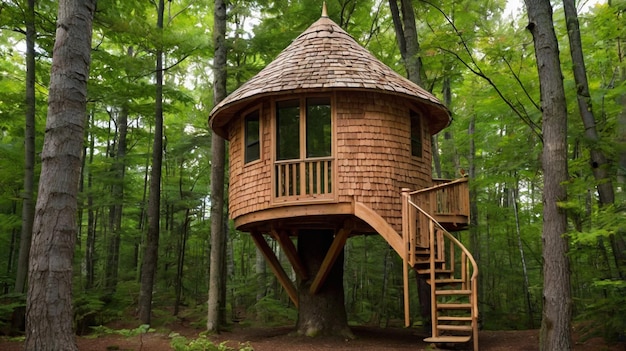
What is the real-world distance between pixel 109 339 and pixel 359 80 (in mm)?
7684

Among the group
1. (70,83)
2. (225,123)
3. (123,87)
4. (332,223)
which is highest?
(123,87)

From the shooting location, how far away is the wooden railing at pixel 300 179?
9812 mm

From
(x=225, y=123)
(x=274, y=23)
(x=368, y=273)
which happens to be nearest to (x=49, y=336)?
(x=225, y=123)

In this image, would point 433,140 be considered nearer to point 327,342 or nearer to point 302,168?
point 327,342

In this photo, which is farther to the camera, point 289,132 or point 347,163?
point 289,132

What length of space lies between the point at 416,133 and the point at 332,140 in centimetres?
227

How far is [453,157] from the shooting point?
21.9 m

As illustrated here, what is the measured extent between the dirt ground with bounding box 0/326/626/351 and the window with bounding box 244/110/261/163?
382cm

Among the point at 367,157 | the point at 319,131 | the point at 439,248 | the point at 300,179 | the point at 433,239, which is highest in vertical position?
the point at 319,131

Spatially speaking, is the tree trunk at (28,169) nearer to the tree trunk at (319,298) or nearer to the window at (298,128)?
the window at (298,128)

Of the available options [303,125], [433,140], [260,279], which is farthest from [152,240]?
[433,140]

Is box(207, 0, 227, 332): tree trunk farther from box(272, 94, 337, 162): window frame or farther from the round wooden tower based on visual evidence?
box(272, 94, 337, 162): window frame

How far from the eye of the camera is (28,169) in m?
12.5

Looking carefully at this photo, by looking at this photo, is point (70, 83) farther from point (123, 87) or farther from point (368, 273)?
point (368, 273)
